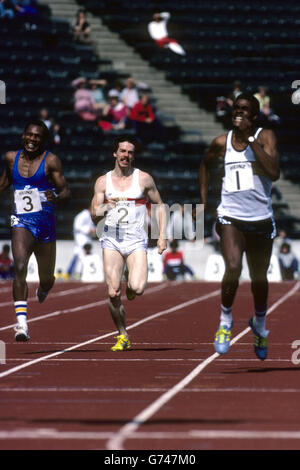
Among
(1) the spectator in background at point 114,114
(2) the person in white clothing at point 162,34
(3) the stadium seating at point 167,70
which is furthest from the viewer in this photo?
(2) the person in white clothing at point 162,34

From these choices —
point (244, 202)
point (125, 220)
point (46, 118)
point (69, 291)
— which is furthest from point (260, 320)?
point (46, 118)

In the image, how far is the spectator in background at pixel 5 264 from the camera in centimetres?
2775

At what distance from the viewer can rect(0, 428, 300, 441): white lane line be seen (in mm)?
6855

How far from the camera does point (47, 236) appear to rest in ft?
41.0

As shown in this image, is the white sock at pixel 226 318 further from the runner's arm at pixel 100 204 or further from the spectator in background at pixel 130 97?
the spectator in background at pixel 130 97

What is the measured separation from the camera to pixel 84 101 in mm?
31688

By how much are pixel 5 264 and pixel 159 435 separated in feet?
70.1

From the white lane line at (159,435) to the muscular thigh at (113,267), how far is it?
473 cm

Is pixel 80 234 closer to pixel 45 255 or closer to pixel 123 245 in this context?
pixel 45 255

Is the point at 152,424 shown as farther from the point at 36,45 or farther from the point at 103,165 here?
the point at 36,45

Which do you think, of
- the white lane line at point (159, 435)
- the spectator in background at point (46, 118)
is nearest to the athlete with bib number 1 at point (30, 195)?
the white lane line at point (159, 435)

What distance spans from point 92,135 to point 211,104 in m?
3.70

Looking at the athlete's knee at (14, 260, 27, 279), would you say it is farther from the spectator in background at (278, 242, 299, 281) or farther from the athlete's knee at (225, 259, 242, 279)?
the spectator in background at (278, 242, 299, 281)
